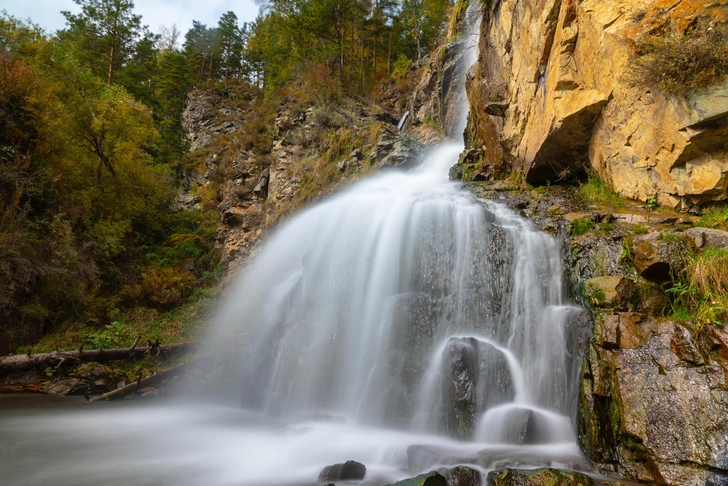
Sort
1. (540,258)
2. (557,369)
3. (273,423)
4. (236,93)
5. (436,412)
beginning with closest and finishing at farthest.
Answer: (557,369) < (436,412) < (540,258) < (273,423) < (236,93)

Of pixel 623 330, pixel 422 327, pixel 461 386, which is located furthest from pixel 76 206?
pixel 623 330

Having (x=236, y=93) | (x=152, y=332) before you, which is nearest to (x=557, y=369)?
(x=152, y=332)

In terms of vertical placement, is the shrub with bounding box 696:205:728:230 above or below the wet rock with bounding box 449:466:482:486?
above

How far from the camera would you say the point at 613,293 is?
5.31 metres

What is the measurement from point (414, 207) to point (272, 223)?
836 centimetres

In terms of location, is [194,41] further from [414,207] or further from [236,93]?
[414,207]

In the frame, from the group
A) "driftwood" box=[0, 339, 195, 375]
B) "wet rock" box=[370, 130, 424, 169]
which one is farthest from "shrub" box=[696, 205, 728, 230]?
"driftwood" box=[0, 339, 195, 375]

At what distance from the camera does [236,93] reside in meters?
32.4

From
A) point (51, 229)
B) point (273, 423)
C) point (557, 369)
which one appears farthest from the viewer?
point (51, 229)

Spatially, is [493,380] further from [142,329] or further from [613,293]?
[142,329]

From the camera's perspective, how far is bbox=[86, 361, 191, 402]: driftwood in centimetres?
929

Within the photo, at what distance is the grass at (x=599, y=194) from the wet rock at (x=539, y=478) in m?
5.53

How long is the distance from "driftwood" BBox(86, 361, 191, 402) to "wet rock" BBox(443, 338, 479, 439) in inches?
332

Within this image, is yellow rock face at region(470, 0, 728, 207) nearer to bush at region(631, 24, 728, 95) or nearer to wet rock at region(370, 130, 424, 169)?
bush at region(631, 24, 728, 95)
